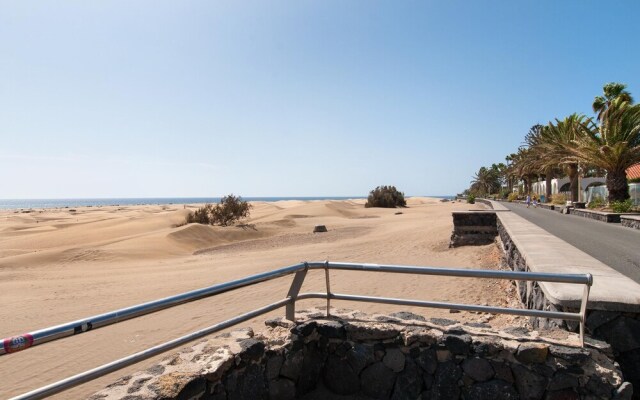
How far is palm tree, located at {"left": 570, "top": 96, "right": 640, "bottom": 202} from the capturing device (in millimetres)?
25688

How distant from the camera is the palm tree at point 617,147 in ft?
84.3

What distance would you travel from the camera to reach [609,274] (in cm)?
500

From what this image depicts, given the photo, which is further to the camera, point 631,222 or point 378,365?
point 631,222

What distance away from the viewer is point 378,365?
4.21 metres

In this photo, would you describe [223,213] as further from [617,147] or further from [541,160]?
[541,160]

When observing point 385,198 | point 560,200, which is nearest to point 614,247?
point 560,200

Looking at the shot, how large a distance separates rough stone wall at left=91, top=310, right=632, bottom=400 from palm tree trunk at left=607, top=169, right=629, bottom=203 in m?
27.9

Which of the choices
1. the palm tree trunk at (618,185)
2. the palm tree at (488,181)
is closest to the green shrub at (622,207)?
the palm tree trunk at (618,185)

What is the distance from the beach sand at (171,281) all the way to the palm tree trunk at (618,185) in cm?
1361

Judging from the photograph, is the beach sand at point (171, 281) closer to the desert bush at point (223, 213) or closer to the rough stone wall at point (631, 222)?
the desert bush at point (223, 213)

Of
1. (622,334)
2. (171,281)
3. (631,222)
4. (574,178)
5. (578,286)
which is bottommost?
(171,281)

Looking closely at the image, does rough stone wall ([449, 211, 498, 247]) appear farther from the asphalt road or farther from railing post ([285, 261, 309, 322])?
railing post ([285, 261, 309, 322])

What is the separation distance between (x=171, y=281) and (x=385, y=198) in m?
46.4

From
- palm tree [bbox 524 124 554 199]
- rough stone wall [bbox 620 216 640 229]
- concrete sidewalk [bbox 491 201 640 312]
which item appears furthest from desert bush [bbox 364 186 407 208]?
concrete sidewalk [bbox 491 201 640 312]
